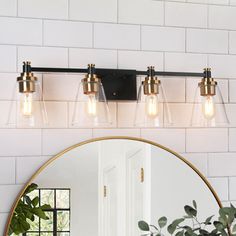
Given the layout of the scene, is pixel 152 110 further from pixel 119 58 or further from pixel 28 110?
pixel 28 110

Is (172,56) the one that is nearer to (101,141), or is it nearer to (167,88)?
(167,88)

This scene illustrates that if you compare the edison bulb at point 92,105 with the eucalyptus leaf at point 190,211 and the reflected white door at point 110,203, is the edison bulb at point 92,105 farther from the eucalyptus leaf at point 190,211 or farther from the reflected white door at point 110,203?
the eucalyptus leaf at point 190,211

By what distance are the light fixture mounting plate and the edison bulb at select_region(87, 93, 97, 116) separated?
0.08 metres

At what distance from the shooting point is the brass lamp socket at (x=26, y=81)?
5.42ft

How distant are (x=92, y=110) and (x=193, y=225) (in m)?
0.56

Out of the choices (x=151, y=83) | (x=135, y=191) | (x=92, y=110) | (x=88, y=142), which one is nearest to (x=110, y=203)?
(x=135, y=191)

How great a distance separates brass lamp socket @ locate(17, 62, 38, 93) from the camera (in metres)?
1.65

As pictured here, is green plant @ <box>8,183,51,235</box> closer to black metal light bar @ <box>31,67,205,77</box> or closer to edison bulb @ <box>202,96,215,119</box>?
black metal light bar @ <box>31,67,205,77</box>

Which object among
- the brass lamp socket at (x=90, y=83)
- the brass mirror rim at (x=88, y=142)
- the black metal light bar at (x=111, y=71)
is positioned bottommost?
the brass mirror rim at (x=88, y=142)

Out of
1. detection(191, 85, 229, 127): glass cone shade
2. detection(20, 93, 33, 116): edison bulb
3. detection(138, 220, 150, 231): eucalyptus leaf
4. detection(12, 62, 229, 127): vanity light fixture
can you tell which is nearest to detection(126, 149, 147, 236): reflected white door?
detection(138, 220, 150, 231): eucalyptus leaf

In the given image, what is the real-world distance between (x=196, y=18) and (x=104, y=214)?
0.80 m

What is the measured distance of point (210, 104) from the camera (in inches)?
71.1

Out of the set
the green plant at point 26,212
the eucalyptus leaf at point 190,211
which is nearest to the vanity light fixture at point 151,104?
the eucalyptus leaf at point 190,211

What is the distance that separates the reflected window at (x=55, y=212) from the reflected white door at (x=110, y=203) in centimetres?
13
